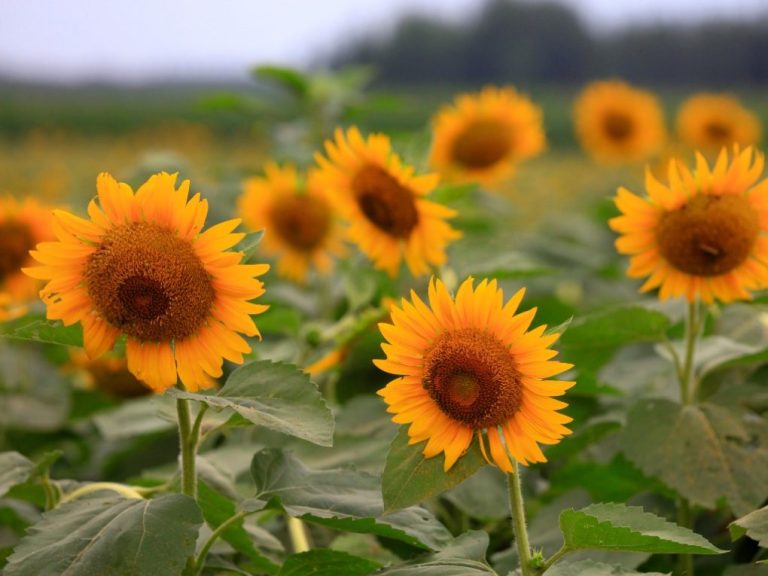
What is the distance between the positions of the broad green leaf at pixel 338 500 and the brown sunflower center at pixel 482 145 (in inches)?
66.1

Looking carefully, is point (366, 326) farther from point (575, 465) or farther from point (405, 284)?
point (405, 284)

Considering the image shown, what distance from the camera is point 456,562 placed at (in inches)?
44.4

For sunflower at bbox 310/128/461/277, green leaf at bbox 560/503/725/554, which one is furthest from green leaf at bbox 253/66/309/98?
green leaf at bbox 560/503/725/554

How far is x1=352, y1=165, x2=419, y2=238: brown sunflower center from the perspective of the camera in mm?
1750

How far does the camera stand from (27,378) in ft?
7.54

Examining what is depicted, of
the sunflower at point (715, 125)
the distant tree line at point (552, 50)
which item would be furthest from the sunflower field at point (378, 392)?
the distant tree line at point (552, 50)

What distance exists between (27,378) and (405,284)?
0.84 metres

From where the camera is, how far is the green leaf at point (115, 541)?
42.4 inches

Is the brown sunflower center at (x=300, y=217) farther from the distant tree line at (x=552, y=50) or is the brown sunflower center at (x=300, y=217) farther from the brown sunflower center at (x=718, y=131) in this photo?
the distant tree line at (x=552, y=50)

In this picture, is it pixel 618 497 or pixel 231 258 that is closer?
pixel 231 258

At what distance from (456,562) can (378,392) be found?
20cm

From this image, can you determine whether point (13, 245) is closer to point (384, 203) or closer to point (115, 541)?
point (384, 203)

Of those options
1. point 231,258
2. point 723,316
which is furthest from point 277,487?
point 723,316

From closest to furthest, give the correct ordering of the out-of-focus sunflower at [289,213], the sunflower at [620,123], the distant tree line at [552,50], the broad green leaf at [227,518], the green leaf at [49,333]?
the green leaf at [49,333], the broad green leaf at [227,518], the out-of-focus sunflower at [289,213], the sunflower at [620,123], the distant tree line at [552,50]
